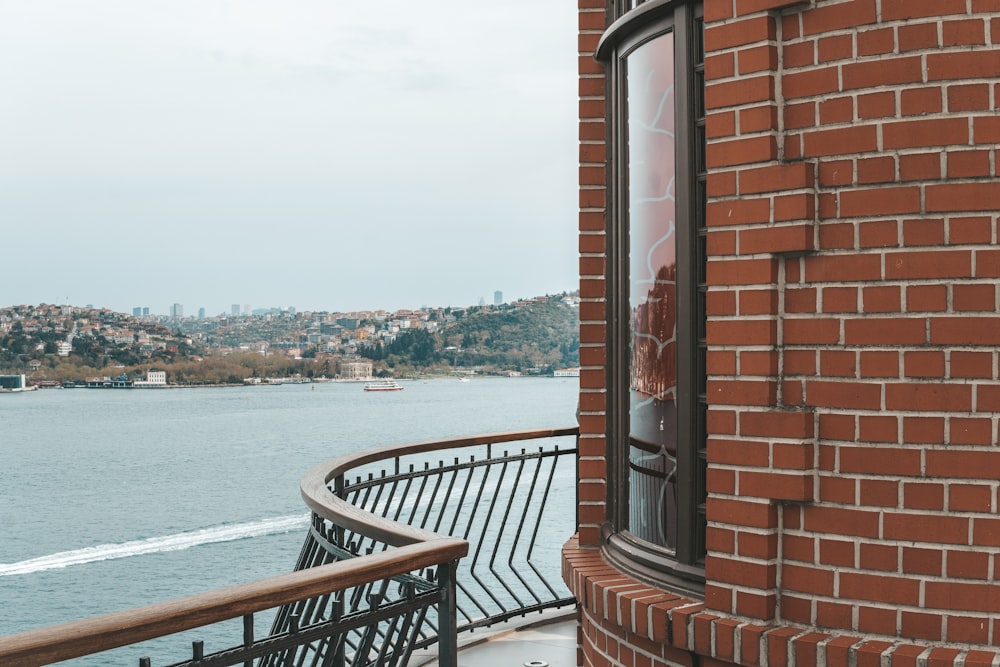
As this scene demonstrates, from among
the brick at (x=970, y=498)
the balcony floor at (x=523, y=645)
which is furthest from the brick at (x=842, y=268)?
the balcony floor at (x=523, y=645)

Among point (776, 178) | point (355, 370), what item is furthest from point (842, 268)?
point (355, 370)

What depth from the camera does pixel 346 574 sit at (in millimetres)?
2367

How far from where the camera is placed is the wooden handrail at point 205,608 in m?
1.81

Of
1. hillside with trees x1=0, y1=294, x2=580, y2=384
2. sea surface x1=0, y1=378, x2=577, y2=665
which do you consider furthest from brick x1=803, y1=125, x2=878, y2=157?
hillside with trees x1=0, y1=294, x2=580, y2=384

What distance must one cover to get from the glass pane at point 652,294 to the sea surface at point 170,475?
8356mm

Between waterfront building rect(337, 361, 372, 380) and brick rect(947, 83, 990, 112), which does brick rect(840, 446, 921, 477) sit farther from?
waterfront building rect(337, 361, 372, 380)

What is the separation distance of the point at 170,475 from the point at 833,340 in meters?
71.5

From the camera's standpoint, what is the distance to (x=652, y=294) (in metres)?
3.49

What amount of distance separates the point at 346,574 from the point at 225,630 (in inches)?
1271

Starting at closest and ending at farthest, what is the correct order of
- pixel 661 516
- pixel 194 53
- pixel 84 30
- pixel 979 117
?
1. pixel 979 117
2. pixel 661 516
3. pixel 84 30
4. pixel 194 53

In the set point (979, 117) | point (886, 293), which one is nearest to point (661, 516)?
point (886, 293)

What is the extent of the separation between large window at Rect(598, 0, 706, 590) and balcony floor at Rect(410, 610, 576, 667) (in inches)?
50.5

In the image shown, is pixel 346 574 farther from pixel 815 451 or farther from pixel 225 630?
pixel 225 630

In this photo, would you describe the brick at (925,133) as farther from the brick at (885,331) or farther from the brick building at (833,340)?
the brick at (885,331)
